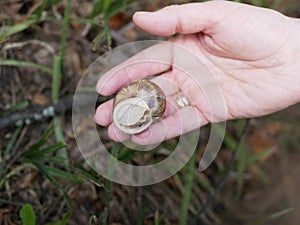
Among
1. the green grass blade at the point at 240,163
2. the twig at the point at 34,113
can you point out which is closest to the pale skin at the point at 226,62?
the twig at the point at 34,113

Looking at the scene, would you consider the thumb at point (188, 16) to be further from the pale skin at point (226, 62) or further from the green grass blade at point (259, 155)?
the green grass blade at point (259, 155)

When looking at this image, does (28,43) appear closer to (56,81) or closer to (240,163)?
(56,81)

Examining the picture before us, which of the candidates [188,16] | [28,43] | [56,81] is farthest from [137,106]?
[28,43]

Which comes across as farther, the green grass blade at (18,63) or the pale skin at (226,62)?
the green grass blade at (18,63)

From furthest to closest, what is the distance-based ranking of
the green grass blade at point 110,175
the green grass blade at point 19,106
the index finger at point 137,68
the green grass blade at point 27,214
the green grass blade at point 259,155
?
the green grass blade at point 259,155, the green grass blade at point 19,106, the index finger at point 137,68, the green grass blade at point 110,175, the green grass blade at point 27,214

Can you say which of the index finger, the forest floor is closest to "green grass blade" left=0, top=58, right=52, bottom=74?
the forest floor

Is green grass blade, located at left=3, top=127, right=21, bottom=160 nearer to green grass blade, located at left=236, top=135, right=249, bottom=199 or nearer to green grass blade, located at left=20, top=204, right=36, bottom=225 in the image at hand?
green grass blade, located at left=20, top=204, right=36, bottom=225

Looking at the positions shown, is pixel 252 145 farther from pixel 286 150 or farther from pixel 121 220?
pixel 121 220

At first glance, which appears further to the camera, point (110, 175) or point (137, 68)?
point (137, 68)
